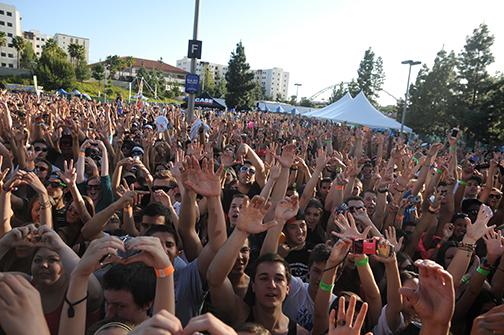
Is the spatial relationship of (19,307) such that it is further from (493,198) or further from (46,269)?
(493,198)

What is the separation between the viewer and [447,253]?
3.67 m

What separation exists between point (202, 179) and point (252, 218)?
67 cm

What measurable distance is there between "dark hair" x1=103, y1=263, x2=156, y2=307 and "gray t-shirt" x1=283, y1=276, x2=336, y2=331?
3.95ft

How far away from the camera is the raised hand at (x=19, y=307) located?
1.25 metres

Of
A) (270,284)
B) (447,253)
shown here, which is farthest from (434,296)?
(447,253)

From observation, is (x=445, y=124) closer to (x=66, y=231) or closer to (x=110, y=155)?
(x=110, y=155)

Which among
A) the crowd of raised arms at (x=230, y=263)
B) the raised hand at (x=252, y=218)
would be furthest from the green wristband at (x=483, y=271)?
the raised hand at (x=252, y=218)

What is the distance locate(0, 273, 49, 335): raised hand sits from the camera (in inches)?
49.2

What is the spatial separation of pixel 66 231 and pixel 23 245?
3.70ft

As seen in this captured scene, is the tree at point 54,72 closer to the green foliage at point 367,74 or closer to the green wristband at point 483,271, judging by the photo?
the green foliage at point 367,74

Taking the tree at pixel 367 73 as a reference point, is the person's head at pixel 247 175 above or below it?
below

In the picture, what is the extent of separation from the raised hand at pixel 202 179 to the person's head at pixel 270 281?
656 millimetres

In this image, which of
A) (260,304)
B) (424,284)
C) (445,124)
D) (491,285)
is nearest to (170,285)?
(260,304)

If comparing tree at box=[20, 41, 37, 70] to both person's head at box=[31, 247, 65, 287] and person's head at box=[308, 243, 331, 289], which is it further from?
person's head at box=[308, 243, 331, 289]
